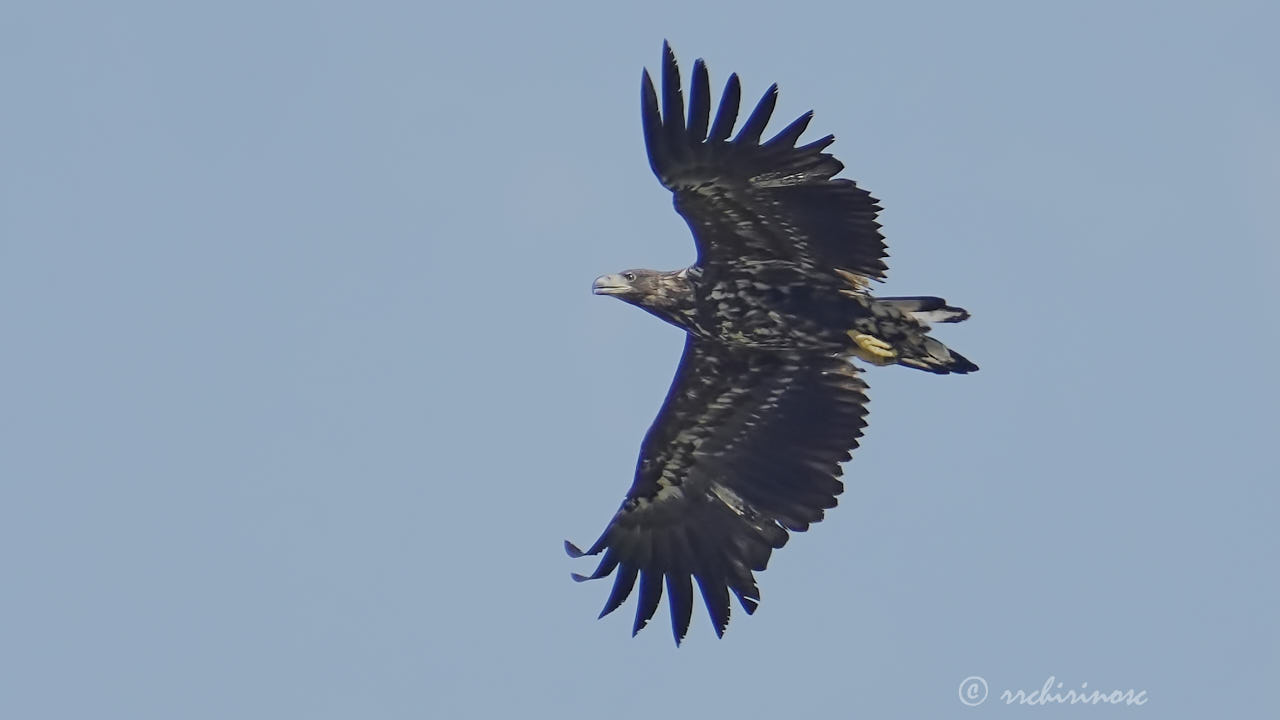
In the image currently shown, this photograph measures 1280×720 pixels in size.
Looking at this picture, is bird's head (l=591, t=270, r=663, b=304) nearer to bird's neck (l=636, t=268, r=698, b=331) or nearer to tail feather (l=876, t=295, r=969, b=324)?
bird's neck (l=636, t=268, r=698, b=331)

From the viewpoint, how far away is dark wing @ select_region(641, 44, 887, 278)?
64.3 feet

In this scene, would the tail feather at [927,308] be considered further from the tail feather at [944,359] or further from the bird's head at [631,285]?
the bird's head at [631,285]

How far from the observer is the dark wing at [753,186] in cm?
1961

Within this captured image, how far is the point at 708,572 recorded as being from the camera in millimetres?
22016

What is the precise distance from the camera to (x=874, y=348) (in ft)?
68.7

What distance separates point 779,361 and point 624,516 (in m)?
2.51

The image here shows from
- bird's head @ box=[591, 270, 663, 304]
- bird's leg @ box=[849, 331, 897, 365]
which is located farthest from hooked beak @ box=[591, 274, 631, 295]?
bird's leg @ box=[849, 331, 897, 365]

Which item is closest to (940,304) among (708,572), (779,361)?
(779,361)

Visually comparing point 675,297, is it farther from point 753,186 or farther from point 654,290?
point 753,186

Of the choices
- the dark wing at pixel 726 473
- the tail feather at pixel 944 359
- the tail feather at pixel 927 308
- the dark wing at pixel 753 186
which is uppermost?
the dark wing at pixel 753 186

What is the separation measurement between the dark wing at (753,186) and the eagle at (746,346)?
0.02m

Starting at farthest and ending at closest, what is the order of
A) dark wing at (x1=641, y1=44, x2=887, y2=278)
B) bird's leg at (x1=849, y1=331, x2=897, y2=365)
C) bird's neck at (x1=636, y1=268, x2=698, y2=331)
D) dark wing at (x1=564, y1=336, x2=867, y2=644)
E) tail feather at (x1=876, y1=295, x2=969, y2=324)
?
dark wing at (x1=564, y1=336, x2=867, y2=644), bird's neck at (x1=636, y1=268, x2=698, y2=331), bird's leg at (x1=849, y1=331, x2=897, y2=365), tail feather at (x1=876, y1=295, x2=969, y2=324), dark wing at (x1=641, y1=44, x2=887, y2=278)

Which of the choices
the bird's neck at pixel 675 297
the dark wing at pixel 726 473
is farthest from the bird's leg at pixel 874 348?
the bird's neck at pixel 675 297

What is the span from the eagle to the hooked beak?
0.02 m
